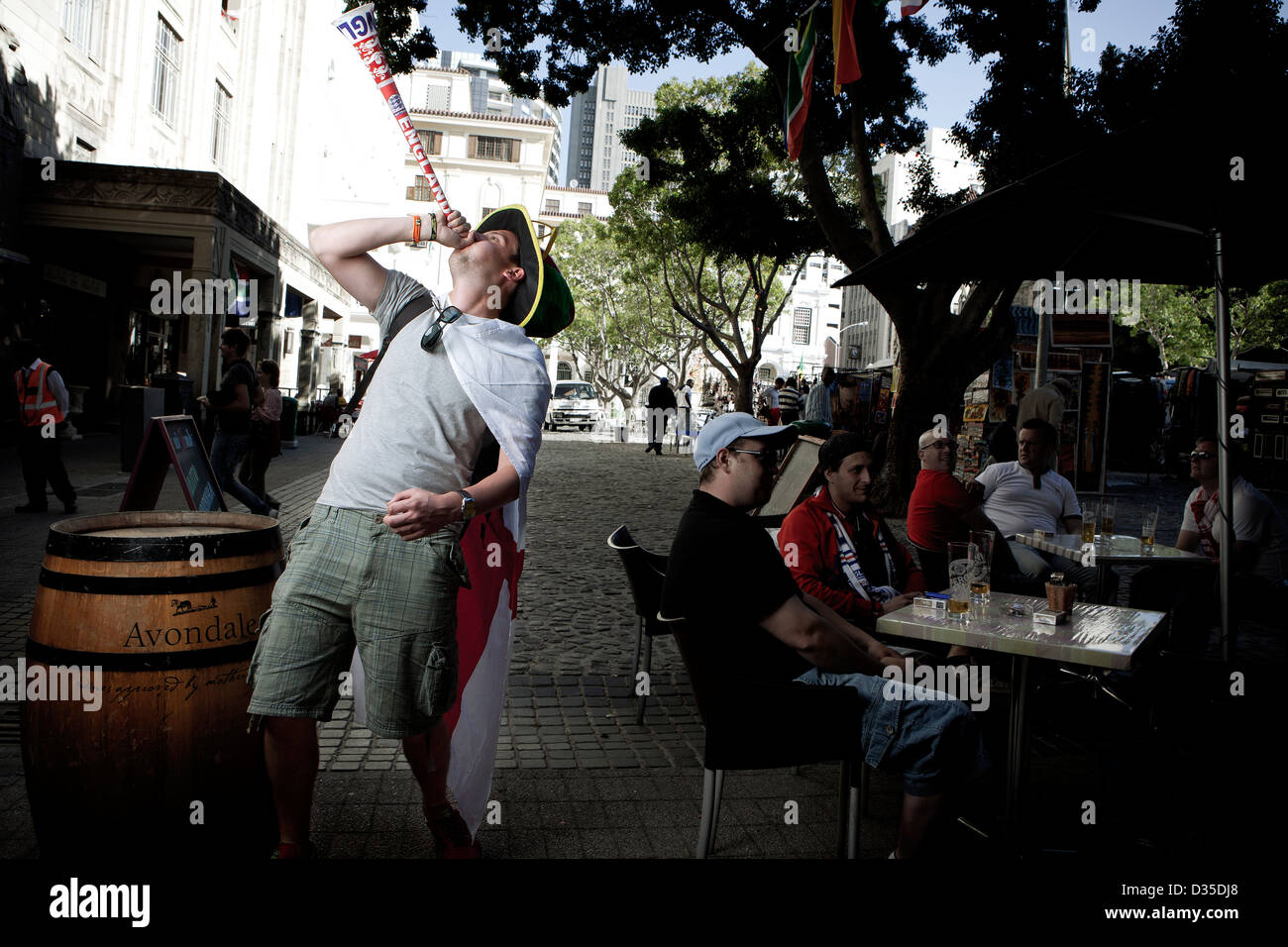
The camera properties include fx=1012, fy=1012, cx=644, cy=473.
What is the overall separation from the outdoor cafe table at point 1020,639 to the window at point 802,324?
313ft

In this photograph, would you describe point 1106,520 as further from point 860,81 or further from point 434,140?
point 434,140

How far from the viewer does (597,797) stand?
380 centimetres

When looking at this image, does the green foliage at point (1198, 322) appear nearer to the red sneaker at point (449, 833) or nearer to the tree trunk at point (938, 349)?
the tree trunk at point (938, 349)

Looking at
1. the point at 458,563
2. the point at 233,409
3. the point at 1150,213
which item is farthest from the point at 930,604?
the point at 233,409

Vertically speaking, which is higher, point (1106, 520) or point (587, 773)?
point (1106, 520)

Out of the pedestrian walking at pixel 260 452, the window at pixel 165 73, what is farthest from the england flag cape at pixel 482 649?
the window at pixel 165 73

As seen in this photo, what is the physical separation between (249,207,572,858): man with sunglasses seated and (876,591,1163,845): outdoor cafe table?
1.53 metres

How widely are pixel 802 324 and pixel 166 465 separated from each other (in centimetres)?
9715

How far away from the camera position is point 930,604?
3.71m

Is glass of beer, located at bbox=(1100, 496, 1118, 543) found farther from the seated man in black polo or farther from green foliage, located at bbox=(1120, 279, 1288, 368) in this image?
green foliage, located at bbox=(1120, 279, 1288, 368)

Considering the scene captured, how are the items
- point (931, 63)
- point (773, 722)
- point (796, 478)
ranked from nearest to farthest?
point (773, 722), point (796, 478), point (931, 63)

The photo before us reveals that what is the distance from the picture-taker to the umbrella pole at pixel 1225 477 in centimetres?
456

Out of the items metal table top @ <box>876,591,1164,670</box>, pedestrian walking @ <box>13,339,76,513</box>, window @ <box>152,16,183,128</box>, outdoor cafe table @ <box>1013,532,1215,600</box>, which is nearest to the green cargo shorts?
metal table top @ <box>876,591,1164,670</box>
